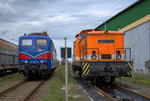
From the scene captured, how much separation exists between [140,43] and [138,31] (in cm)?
113

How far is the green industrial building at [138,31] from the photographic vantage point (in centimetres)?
1434

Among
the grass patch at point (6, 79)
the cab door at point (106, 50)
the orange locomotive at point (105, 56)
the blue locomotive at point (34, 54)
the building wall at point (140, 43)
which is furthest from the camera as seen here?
the building wall at point (140, 43)

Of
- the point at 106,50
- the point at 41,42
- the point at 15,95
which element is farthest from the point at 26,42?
the point at 106,50

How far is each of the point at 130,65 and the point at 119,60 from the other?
0.73 metres

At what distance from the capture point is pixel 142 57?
15.1 m

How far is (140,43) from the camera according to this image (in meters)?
15.5

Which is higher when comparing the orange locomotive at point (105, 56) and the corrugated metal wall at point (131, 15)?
the corrugated metal wall at point (131, 15)

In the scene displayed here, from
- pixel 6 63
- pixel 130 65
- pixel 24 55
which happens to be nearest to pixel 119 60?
pixel 130 65

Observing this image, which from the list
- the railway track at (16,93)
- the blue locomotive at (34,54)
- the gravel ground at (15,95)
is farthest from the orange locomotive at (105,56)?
the blue locomotive at (34,54)

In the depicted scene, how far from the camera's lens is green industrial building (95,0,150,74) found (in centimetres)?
1434

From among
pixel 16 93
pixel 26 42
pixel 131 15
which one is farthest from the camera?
pixel 131 15

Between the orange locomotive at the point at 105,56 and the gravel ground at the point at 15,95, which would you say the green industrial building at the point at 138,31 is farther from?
the gravel ground at the point at 15,95

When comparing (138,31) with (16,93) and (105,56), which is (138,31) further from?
(16,93)

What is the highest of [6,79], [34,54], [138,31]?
[138,31]
